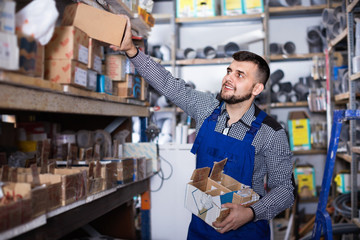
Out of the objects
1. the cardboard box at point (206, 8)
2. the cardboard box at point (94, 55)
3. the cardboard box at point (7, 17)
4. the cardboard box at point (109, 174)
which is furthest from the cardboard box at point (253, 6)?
the cardboard box at point (7, 17)

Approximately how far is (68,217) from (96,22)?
855 millimetres

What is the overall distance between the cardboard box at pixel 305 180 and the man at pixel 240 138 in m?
2.41

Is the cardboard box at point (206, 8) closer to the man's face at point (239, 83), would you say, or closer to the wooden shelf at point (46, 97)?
the man's face at point (239, 83)

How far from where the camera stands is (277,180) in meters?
1.78

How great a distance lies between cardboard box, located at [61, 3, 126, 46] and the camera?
154cm

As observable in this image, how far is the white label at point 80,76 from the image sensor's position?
1.46 metres

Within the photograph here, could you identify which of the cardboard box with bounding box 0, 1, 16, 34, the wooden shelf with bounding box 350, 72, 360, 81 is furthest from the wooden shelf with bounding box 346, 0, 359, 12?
the cardboard box with bounding box 0, 1, 16, 34

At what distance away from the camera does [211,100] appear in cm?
204

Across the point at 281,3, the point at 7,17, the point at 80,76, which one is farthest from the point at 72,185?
the point at 281,3

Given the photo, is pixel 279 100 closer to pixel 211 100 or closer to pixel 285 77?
pixel 285 77

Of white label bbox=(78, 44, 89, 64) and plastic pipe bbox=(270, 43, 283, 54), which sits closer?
white label bbox=(78, 44, 89, 64)

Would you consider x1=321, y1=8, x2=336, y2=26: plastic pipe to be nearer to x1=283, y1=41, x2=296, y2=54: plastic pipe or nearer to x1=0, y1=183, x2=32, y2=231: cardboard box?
x1=283, y1=41, x2=296, y2=54: plastic pipe

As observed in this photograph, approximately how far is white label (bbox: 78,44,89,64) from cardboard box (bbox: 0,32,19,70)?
43 centimetres

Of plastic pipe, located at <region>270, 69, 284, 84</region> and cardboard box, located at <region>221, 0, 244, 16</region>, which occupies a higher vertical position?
cardboard box, located at <region>221, 0, 244, 16</region>
